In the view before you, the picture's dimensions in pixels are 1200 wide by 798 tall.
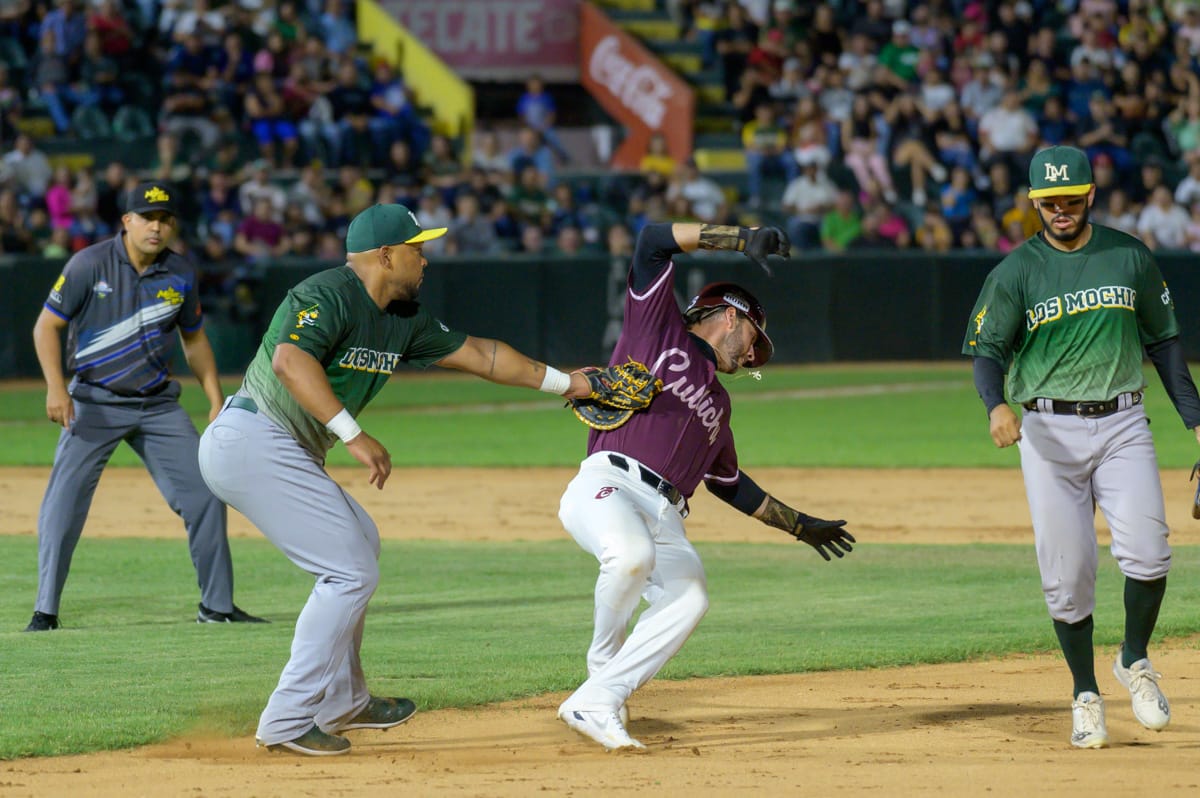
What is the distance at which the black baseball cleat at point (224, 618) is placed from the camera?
9.06m

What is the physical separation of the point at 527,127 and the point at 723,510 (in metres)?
14.3

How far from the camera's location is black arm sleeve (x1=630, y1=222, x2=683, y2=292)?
650cm

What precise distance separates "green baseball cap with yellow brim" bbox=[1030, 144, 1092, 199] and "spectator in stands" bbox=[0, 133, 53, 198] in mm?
17886

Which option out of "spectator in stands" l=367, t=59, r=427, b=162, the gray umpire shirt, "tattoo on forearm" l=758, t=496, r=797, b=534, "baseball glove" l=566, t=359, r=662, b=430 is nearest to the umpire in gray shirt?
the gray umpire shirt

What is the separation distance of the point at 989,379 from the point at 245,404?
2.63 m

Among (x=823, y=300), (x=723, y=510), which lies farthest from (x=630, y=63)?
(x=723, y=510)

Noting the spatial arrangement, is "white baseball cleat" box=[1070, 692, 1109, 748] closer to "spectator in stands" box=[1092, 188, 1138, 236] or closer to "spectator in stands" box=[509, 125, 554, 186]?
"spectator in stands" box=[509, 125, 554, 186]

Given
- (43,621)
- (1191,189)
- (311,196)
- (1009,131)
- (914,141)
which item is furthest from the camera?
(1009,131)

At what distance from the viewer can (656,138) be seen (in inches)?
1097

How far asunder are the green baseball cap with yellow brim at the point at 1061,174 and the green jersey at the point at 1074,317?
235mm

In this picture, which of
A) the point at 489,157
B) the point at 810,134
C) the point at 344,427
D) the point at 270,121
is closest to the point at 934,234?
the point at 810,134

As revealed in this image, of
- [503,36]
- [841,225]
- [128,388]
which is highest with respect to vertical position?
[503,36]

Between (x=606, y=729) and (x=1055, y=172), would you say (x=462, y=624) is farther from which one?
(x=1055, y=172)

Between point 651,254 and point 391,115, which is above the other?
point 651,254
